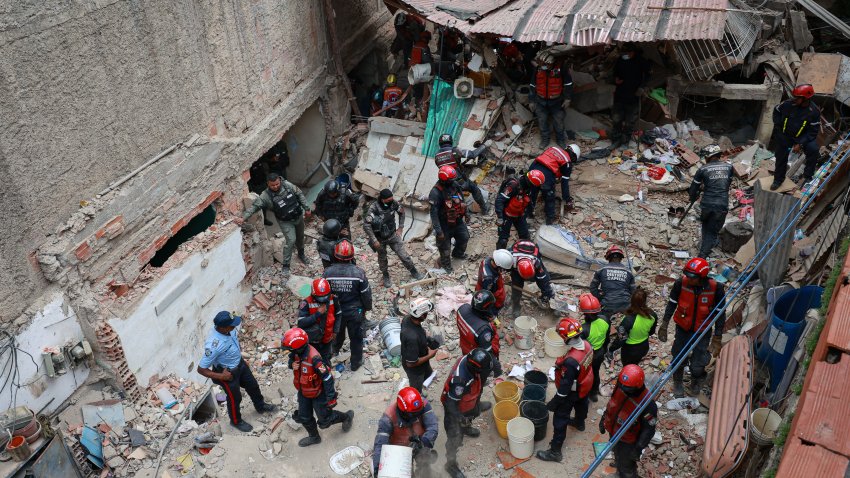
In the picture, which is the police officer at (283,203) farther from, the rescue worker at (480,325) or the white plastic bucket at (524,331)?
the rescue worker at (480,325)

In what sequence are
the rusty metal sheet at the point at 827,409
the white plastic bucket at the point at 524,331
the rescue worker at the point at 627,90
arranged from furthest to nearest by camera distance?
1. the rescue worker at the point at 627,90
2. the white plastic bucket at the point at 524,331
3. the rusty metal sheet at the point at 827,409

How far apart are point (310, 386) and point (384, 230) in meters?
3.13

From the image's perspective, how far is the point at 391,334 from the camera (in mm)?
7633

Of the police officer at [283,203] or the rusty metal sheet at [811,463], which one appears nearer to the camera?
the rusty metal sheet at [811,463]

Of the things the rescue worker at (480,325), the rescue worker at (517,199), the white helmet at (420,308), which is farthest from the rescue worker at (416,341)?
the rescue worker at (517,199)

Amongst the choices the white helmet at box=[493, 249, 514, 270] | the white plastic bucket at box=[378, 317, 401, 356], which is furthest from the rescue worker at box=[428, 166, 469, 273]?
the white helmet at box=[493, 249, 514, 270]

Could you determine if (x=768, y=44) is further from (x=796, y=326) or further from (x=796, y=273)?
(x=796, y=326)

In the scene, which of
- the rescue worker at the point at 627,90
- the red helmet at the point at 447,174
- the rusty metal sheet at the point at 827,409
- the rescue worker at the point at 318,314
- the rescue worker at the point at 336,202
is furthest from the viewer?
the rescue worker at the point at 627,90

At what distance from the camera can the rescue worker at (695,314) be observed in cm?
644

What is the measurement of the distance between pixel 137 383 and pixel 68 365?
A: 86 cm

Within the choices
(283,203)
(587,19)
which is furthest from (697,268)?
(283,203)

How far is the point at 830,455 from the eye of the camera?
3023mm

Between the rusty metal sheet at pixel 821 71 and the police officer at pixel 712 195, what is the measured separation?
3909mm

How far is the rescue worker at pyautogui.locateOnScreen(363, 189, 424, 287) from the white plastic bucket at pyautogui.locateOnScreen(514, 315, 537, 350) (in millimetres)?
1932
